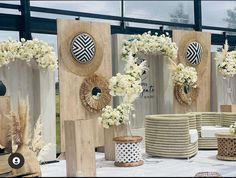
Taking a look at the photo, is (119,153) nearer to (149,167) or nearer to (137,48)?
(149,167)

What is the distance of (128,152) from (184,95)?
3.00m

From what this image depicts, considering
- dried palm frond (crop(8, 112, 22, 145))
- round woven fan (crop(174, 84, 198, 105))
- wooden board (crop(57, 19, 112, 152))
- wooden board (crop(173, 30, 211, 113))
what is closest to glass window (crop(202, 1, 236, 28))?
wooden board (crop(173, 30, 211, 113))

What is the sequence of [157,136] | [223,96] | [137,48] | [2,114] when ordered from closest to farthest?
1. [2,114]
2. [157,136]
3. [137,48]
4. [223,96]

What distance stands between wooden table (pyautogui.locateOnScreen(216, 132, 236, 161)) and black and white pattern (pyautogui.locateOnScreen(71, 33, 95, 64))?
270 cm

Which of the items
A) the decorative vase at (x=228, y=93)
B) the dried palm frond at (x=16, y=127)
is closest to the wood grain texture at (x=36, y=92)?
the dried palm frond at (x=16, y=127)

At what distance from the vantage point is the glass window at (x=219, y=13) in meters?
11.3

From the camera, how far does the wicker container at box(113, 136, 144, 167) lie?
6543 mm

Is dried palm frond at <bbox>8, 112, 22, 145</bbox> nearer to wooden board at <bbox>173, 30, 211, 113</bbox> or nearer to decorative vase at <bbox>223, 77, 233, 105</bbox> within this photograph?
wooden board at <bbox>173, 30, 211, 113</bbox>

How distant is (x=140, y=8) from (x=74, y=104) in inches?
133

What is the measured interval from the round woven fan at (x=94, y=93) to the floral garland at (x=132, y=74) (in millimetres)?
617

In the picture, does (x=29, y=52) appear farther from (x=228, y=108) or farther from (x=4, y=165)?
(x=228, y=108)

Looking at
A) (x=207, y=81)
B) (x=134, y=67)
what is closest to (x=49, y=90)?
(x=134, y=67)

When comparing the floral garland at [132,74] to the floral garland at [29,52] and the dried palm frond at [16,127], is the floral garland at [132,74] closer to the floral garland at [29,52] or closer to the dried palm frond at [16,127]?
the floral garland at [29,52]

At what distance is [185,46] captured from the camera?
9281mm
